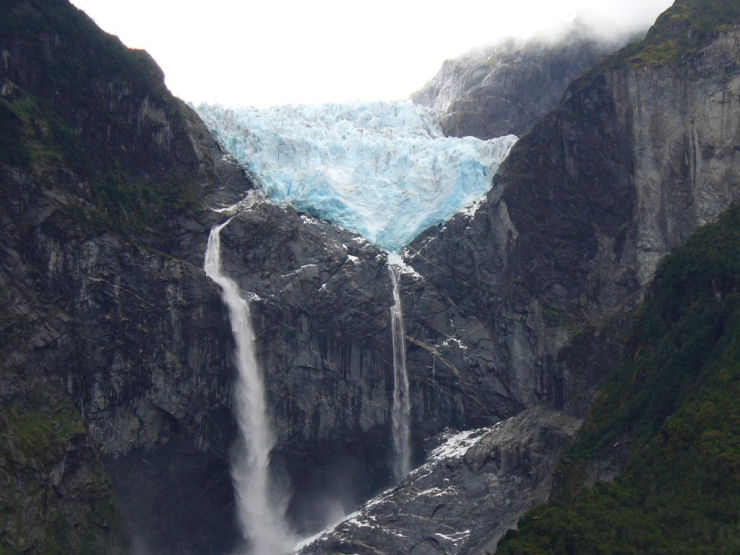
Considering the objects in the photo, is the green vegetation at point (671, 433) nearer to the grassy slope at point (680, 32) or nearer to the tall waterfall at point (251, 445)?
the grassy slope at point (680, 32)

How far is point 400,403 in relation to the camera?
101062 millimetres

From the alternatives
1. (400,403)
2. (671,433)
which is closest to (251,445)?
(400,403)

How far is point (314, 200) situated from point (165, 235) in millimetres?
17244

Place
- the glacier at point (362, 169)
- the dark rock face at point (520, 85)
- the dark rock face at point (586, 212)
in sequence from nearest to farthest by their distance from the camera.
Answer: the dark rock face at point (586, 212)
the glacier at point (362, 169)
the dark rock face at point (520, 85)

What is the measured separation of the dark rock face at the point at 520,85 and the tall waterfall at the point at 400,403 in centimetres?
3332

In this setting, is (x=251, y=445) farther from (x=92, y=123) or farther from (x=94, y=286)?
(x=92, y=123)

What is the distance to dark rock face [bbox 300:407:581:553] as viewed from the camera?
8794cm

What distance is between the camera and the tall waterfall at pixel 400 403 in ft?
327

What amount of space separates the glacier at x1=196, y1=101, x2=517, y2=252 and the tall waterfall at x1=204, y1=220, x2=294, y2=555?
16335 mm

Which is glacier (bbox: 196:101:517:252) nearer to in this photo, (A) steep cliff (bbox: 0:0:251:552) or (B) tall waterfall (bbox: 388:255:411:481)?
(A) steep cliff (bbox: 0:0:251:552)

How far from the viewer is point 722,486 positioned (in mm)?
64000

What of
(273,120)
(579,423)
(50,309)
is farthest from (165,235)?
(579,423)

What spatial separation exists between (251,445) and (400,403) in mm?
13195

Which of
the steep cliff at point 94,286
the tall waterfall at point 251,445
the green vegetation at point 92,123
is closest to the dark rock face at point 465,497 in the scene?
the tall waterfall at point 251,445
